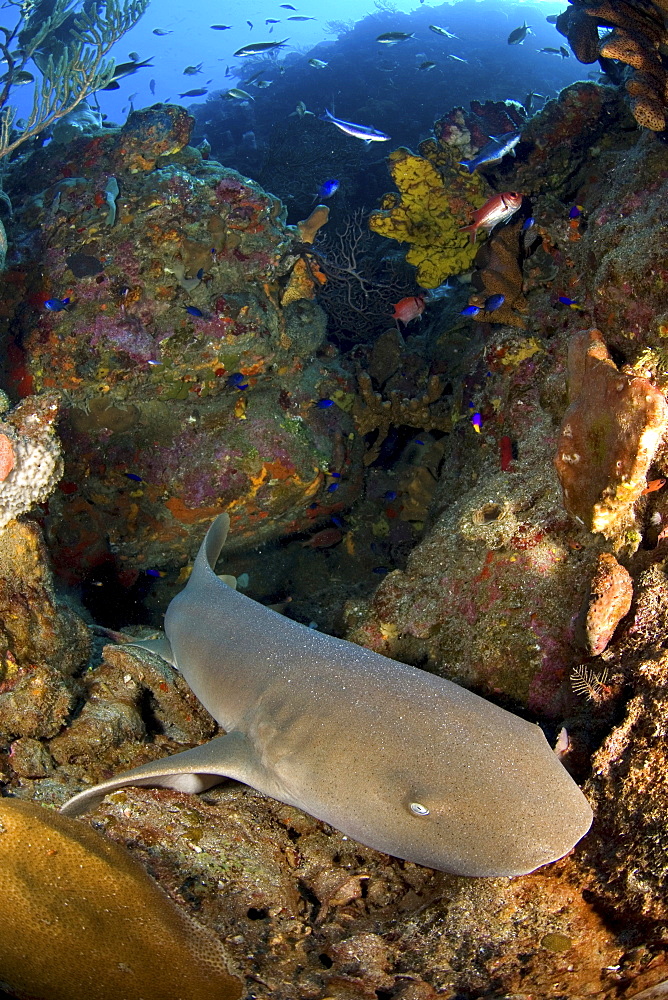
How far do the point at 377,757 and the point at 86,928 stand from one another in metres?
1.15

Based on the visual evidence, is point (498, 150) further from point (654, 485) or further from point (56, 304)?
point (56, 304)

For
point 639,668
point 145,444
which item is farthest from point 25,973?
point 145,444

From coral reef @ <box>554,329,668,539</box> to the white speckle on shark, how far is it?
1.24 meters

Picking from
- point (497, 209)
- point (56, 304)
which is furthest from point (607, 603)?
point (56, 304)

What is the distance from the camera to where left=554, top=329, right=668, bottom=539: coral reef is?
250 centimetres

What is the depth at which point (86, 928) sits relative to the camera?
5.56 feet

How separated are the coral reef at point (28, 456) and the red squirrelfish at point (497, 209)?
4.50 meters

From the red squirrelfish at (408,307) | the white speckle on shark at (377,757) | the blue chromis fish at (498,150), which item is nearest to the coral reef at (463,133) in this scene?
the blue chromis fish at (498,150)

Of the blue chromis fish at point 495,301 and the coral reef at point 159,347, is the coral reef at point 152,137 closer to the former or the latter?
the coral reef at point 159,347

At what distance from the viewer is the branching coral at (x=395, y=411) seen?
7375 mm

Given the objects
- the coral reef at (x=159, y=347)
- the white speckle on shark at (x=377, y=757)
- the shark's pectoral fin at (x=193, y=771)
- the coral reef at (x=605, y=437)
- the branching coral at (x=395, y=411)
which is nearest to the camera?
the white speckle on shark at (x=377, y=757)

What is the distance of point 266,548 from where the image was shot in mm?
8172

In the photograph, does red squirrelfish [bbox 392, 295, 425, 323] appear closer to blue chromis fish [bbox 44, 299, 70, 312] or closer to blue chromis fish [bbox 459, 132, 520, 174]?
blue chromis fish [bbox 459, 132, 520, 174]

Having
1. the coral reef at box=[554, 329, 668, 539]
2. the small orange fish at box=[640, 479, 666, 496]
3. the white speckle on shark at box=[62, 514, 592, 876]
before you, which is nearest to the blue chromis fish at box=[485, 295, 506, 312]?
the coral reef at box=[554, 329, 668, 539]
